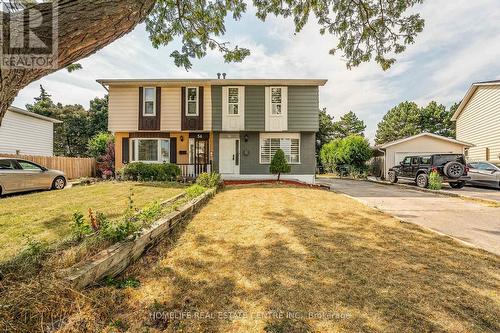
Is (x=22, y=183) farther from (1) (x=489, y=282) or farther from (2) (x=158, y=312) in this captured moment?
(1) (x=489, y=282)

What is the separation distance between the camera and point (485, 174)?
13.6m

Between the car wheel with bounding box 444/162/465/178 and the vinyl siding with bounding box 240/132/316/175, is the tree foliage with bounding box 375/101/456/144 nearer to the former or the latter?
the car wheel with bounding box 444/162/465/178

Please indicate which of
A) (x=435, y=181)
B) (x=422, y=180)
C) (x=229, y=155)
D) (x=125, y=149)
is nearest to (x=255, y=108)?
(x=229, y=155)

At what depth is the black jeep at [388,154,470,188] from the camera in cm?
1223

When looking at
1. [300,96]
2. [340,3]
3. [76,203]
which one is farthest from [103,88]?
[340,3]

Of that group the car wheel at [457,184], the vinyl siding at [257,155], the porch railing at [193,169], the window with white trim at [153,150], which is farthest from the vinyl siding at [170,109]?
the car wheel at [457,184]

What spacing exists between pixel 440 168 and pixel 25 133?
27182 mm

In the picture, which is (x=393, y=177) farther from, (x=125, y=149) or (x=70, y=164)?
(x=70, y=164)

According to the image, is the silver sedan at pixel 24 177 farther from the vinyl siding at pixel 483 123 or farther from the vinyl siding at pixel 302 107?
Answer: the vinyl siding at pixel 483 123

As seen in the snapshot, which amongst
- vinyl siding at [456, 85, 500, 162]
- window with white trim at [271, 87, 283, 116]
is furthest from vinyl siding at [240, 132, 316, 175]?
vinyl siding at [456, 85, 500, 162]

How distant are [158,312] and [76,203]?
580 cm

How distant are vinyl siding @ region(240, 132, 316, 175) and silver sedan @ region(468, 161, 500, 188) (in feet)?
31.9

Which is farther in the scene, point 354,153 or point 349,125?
point 349,125

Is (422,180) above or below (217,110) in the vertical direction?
below
